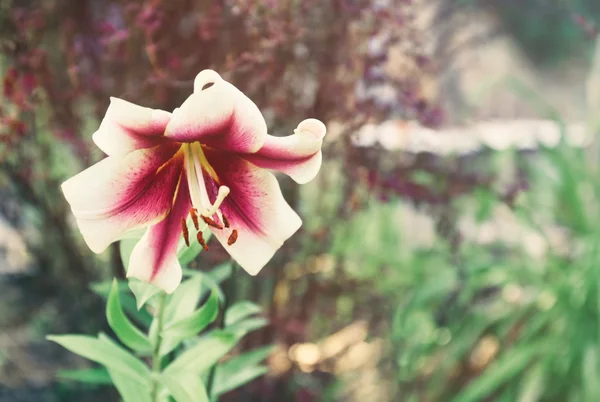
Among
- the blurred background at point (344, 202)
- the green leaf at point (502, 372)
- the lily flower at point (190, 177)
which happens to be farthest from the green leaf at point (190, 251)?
the green leaf at point (502, 372)

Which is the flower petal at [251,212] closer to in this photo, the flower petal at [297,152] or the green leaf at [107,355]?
the flower petal at [297,152]

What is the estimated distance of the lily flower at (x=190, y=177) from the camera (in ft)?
1.05

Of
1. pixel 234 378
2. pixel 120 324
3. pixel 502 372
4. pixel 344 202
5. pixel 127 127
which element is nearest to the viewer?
pixel 127 127

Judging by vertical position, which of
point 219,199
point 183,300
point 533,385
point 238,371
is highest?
point 219,199

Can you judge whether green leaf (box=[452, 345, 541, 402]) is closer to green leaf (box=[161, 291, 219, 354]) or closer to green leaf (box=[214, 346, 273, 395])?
green leaf (box=[214, 346, 273, 395])

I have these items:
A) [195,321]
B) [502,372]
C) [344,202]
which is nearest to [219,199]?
[195,321]

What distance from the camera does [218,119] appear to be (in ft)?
1.06

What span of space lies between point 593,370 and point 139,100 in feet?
2.57

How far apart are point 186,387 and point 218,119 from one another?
0.58 feet

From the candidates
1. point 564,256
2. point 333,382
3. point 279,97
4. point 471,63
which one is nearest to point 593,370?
point 564,256

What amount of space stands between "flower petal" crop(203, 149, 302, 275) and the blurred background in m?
0.20

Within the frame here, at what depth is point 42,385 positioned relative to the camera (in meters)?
0.98

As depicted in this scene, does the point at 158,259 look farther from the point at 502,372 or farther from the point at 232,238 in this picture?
the point at 502,372

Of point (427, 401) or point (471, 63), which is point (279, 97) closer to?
point (471, 63)
